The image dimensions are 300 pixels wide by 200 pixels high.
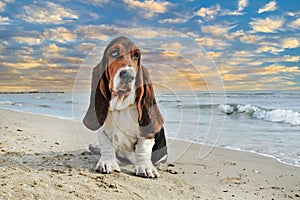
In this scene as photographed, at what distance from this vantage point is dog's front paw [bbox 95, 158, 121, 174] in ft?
11.6

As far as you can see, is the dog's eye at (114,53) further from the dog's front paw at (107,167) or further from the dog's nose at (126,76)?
the dog's front paw at (107,167)

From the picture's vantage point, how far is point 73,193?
9.34 ft

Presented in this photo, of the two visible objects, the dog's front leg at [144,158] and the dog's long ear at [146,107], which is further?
the dog's front leg at [144,158]

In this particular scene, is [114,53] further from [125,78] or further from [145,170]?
[145,170]

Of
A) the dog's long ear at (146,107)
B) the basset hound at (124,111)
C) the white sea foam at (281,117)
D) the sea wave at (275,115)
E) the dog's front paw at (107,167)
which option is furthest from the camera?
the sea wave at (275,115)

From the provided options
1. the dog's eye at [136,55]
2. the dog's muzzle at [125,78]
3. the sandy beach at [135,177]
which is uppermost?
the dog's eye at [136,55]

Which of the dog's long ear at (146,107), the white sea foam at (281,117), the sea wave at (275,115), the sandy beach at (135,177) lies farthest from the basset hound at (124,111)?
the white sea foam at (281,117)

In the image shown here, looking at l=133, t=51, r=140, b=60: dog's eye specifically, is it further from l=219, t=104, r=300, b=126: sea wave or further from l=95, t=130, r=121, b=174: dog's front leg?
l=219, t=104, r=300, b=126: sea wave

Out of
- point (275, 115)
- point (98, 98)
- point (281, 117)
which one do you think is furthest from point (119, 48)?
point (275, 115)

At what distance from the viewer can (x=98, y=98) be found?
132 inches

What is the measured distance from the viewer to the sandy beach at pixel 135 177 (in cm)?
295

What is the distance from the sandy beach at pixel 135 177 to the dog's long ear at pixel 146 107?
50 centimetres

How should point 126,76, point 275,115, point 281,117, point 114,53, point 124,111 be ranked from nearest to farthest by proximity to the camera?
point 126,76 < point 114,53 < point 124,111 < point 281,117 < point 275,115

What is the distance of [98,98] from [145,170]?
2.83 feet
